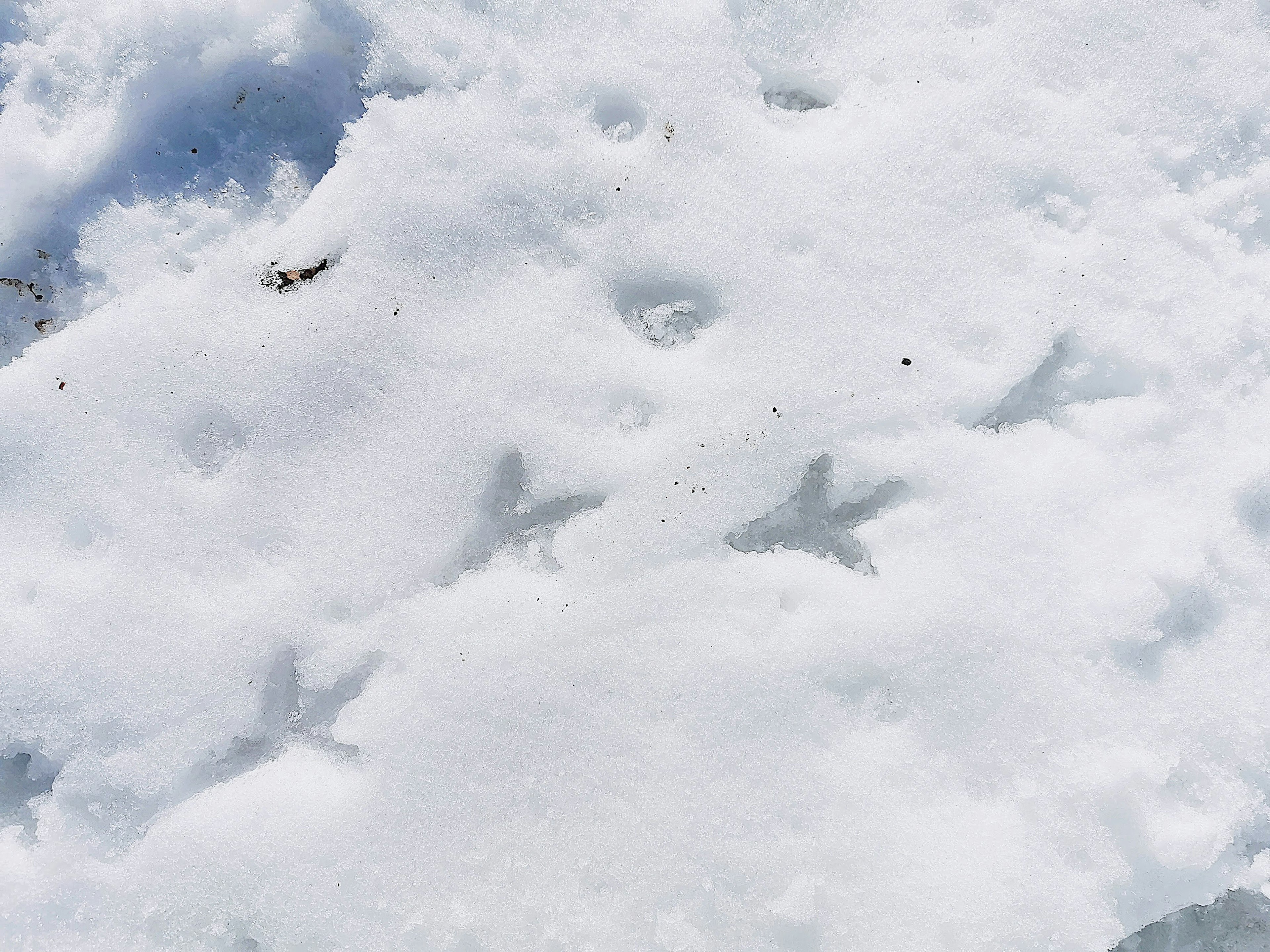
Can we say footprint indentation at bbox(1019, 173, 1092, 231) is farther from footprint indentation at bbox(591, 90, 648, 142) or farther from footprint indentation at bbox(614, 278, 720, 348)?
footprint indentation at bbox(591, 90, 648, 142)

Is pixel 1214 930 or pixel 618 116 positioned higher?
pixel 618 116

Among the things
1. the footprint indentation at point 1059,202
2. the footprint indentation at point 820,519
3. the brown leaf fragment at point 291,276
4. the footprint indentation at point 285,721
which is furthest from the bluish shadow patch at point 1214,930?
the brown leaf fragment at point 291,276

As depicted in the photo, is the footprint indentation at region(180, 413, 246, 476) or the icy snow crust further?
the footprint indentation at region(180, 413, 246, 476)

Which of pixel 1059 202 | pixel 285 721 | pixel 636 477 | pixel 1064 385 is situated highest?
pixel 1059 202

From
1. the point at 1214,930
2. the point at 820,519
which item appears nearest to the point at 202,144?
the point at 820,519

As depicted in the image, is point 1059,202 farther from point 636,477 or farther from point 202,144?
point 202,144

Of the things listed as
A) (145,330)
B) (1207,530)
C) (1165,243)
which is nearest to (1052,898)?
(1207,530)

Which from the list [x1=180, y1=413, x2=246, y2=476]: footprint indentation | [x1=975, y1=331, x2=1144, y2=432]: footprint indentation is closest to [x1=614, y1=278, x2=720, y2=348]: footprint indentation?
[x1=975, y1=331, x2=1144, y2=432]: footprint indentation

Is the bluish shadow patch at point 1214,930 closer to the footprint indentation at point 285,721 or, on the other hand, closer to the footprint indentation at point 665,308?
the footprint indentation at point 665,308

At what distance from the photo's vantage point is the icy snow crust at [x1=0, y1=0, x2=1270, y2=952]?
7.63ft

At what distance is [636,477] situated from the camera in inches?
96.8

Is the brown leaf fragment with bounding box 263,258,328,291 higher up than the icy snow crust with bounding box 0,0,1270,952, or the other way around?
the brown leaf fragment with bounding box 263,258,328,291

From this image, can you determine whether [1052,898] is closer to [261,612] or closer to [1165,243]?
[1165,243]

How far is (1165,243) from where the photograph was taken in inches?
96.7
